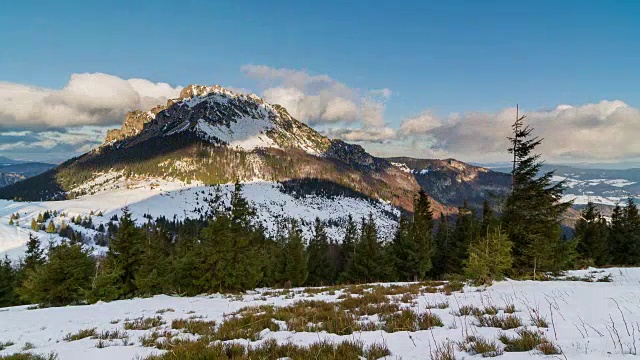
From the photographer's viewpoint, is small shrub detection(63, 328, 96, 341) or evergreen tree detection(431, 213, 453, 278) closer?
small shrub detection(63, 328, 96, 341)

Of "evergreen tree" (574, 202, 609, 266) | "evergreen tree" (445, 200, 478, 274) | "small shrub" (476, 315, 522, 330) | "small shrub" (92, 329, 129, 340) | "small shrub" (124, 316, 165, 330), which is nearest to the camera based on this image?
"small shrub" (476, 315, 522, 330)

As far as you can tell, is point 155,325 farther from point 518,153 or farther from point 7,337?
point 518,153

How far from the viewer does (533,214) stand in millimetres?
21703

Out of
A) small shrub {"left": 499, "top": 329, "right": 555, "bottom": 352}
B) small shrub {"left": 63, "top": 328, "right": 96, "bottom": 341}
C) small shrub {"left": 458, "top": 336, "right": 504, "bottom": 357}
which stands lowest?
small shrub {"left": 63, "top": 328, "right": 96, "bottom": 341}

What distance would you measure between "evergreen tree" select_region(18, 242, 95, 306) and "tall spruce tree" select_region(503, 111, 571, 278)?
2789 cm

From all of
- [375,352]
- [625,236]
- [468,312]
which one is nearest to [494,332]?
[468,312]

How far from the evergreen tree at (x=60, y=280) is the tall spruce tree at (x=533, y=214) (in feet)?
91.5

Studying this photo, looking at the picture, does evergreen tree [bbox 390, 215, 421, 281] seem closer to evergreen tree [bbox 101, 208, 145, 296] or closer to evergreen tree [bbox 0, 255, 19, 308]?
evergreen tree [bbox 101, 208, 145, 296]

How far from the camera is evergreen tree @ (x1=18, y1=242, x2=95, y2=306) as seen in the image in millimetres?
19562

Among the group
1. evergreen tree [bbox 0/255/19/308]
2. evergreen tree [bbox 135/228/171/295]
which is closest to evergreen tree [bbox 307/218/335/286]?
evergreen tree [bbox 135/228/171/295]

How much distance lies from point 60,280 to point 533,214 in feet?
103

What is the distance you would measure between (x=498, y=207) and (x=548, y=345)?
22532mm

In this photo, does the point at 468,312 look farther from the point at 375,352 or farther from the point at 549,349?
the point at 375,352

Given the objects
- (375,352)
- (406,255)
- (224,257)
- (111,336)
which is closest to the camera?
(375,352)
